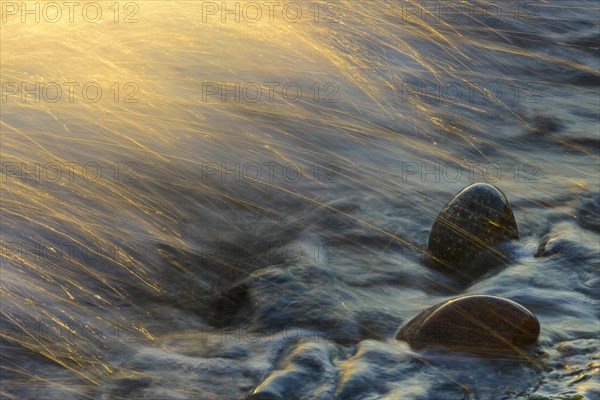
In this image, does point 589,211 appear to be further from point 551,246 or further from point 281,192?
point 281,192

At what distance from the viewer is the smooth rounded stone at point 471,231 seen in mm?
4043

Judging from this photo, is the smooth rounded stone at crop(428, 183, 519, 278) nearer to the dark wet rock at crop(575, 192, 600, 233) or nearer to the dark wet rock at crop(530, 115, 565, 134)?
the dark wet rock at crop(575, 192, 600, 233)

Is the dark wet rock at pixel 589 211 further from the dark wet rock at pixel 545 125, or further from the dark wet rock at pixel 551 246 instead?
the dark wet rock at pixel 545 125

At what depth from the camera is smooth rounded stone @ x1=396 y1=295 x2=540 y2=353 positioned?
10.7ft

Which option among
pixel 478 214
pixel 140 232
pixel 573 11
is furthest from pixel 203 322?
pixel 573 11

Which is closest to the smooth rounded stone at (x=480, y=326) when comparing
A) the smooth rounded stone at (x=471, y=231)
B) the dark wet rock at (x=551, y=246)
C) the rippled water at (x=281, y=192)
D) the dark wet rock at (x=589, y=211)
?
the rippled water at (x=281, y=192)

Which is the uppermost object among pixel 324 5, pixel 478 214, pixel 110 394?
pixel 324 5

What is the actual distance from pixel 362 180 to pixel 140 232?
1303mm

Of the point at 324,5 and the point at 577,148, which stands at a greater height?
the point at 324,5

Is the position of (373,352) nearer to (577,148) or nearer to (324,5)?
(577,148)

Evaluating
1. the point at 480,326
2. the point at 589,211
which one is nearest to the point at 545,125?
the point at 589,211

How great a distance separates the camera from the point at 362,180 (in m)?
5.05

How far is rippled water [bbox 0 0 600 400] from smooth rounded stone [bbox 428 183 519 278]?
124mm

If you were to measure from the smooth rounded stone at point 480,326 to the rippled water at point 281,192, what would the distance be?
61 mm
